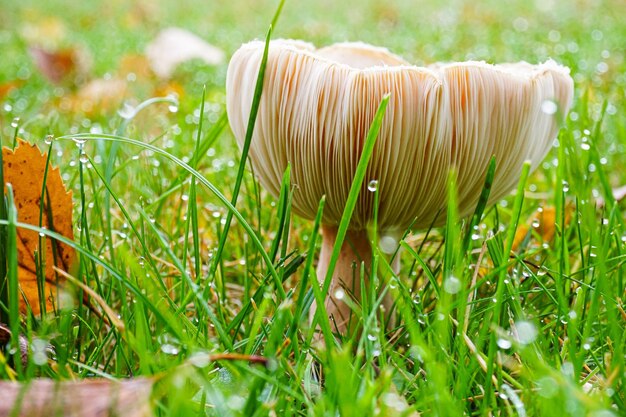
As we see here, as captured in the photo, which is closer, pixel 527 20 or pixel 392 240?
pixel 392 240

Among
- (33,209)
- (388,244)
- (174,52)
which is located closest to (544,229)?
(388,244)

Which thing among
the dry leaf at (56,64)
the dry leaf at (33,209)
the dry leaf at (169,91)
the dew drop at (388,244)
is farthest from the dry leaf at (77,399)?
the dry leaf at (56,64)

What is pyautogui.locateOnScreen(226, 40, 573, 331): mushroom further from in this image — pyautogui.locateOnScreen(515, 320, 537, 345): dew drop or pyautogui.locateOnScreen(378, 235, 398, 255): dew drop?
pyautogui.locateOnScreen(515, 320, 537, 345): dew drop

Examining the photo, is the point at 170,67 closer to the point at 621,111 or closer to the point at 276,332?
the point at 621,111

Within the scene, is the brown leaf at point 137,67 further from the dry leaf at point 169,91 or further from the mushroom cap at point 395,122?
the mushroom cap at point 395,122

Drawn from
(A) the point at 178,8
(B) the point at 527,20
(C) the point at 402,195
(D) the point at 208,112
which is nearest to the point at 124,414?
(C) the point at 402,195
